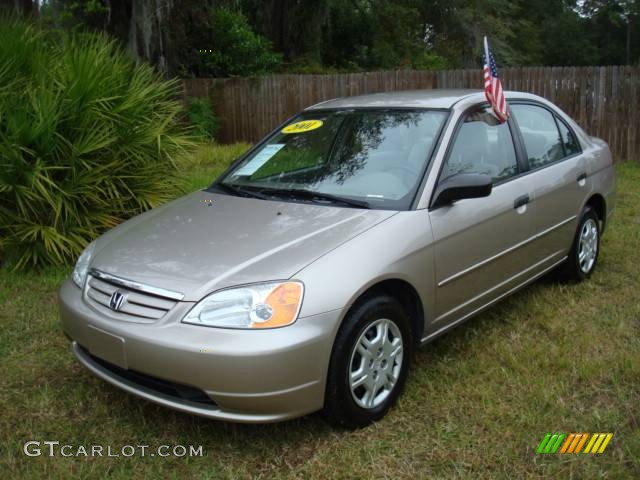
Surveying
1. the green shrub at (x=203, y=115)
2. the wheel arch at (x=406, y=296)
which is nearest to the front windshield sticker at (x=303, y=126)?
the wheel arch at (x=406, y=296)

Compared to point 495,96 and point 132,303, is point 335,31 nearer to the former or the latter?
point 495,96

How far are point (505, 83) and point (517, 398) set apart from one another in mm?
9067

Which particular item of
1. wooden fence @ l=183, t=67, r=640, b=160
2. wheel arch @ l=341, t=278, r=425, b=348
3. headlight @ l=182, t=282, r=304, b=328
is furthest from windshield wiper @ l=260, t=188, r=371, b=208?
wooden fence @ l=183, t=67, r=640, b=160

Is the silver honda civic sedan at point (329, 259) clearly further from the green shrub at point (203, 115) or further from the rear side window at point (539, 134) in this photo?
the green shrub at point (203, 115)

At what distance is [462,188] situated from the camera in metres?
3.51

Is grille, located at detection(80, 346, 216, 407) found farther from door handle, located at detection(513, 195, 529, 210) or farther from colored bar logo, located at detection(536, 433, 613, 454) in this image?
door handle, located at detection(513, 195, 529, 210)

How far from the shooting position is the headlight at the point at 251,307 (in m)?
2.81

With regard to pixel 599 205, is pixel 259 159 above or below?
above

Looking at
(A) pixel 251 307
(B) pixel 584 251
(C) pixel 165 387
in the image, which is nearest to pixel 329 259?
(A) pixel 251 307

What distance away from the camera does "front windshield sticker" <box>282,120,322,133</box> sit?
4393 mm

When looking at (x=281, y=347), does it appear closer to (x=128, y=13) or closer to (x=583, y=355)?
(x=583, y=355)

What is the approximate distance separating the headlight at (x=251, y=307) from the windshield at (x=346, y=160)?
2.94 ft

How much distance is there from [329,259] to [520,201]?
1.72 meters

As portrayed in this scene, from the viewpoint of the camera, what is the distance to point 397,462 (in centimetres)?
295
